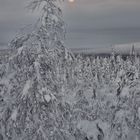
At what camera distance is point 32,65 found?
880 cm

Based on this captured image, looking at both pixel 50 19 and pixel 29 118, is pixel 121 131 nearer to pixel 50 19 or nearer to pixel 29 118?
pixel 29 118

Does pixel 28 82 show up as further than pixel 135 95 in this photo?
No

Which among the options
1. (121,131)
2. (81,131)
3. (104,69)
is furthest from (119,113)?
(104,69)

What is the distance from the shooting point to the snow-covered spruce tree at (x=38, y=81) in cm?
884

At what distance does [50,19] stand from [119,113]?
3701 mm

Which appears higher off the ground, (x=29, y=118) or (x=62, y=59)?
(x=62, y=59)

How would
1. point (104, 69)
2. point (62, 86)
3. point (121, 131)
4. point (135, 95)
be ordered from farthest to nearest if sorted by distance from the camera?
1. point (104, 69)
2. point (121, 131)
3. point (135, 95)
4. point (62, 86)

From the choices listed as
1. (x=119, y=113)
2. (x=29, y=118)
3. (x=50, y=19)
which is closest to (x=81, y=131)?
(x=119, y=113)

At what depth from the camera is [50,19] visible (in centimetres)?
919

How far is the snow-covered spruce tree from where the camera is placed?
348 inches

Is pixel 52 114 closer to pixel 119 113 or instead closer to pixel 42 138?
pixel 42 138

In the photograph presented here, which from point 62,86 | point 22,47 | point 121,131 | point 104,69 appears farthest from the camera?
point 104,69

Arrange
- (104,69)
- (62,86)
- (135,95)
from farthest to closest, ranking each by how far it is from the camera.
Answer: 1. (104,69)
2. (135,95)
3. (62,86)

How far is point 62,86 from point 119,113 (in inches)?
95.4
